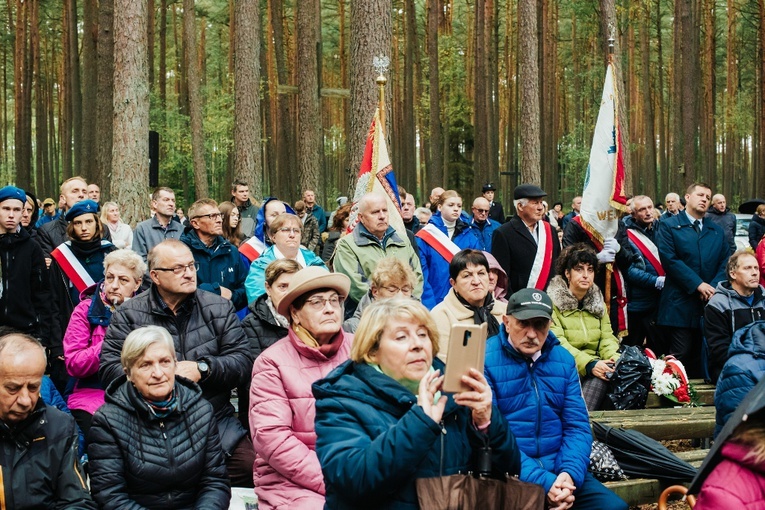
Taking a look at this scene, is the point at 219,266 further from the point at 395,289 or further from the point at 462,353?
the point at 462,353

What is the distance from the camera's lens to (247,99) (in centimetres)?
1780

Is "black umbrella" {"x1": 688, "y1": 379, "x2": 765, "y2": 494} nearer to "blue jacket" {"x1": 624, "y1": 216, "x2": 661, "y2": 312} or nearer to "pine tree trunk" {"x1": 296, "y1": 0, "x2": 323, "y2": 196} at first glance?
"blue jacket" {"x1": 624, "y1": 216, "x2": 661, "y2": 312}

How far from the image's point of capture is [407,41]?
38469 mm

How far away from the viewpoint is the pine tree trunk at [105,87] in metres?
16.6

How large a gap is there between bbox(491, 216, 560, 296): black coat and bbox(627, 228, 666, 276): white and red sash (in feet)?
4.34

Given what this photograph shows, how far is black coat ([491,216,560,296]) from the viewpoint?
335 inches

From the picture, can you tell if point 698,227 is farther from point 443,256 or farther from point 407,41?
point 407,41

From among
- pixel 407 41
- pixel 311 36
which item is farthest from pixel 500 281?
pixel 407 41

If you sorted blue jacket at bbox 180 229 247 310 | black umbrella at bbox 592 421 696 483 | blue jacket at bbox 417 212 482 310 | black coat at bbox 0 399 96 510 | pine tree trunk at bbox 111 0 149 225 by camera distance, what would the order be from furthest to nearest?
pine tree trunk at bbox 111 0 149 225 < blue jacket at bbox 417 212 482 310 < blue jacket at bbox 180 229 247 310 < black umbrella at bbox 592 421 696 483 < black coat at bbox 0 399 96 510

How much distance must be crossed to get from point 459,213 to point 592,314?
10.6 feet

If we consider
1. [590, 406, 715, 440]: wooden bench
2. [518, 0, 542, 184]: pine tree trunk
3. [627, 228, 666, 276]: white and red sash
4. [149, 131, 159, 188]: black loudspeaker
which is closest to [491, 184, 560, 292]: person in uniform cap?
[627, 228, 666, 276]: white and red sash

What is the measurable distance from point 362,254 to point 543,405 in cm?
291

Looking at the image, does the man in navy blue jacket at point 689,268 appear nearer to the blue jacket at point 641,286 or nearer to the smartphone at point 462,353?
the blue jacket at point 641,286

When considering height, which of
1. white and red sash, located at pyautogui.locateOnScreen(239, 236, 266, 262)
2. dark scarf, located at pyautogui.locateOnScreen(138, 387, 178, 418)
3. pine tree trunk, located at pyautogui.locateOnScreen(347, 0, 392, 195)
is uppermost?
pine tree trunk, located at pyautogui.locateOnScreen(347, 0, 392, 195)
